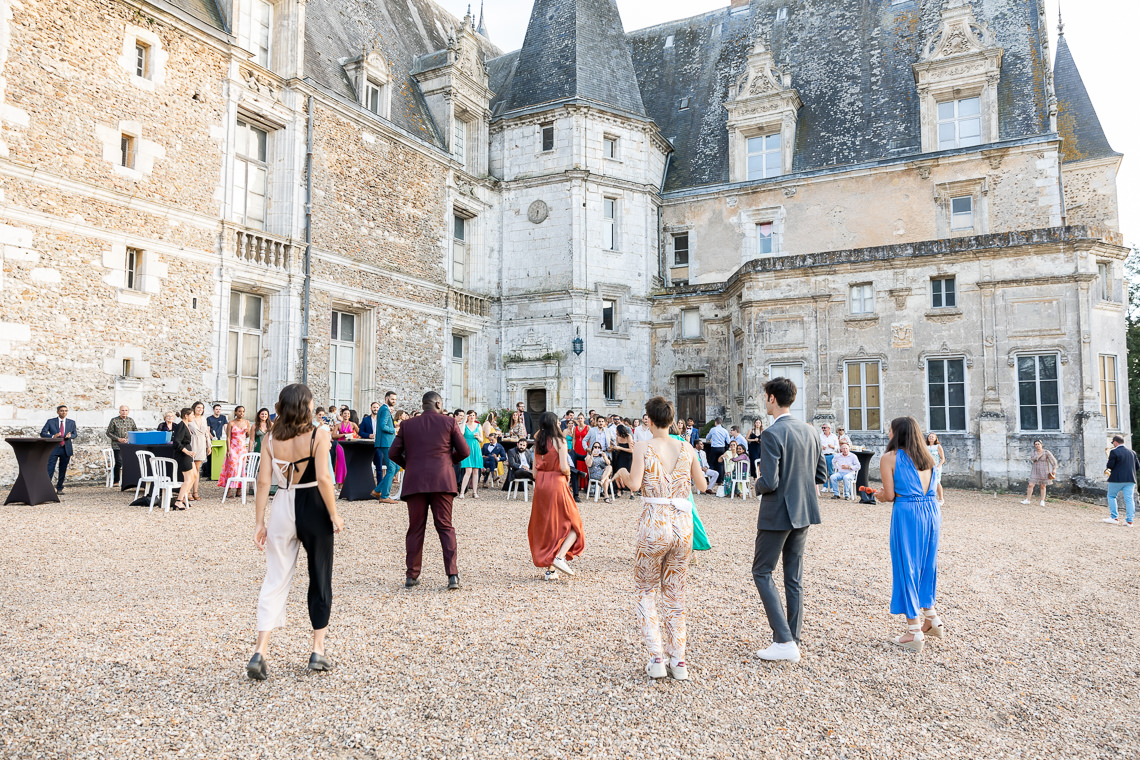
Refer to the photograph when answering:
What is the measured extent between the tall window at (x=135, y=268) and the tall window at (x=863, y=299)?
1563 centimetres

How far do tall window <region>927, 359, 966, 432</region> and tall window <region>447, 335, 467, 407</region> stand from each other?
1287 centimetres

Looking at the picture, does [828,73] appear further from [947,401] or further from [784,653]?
[784,653]

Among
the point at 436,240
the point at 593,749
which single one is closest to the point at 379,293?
the point at 436,240

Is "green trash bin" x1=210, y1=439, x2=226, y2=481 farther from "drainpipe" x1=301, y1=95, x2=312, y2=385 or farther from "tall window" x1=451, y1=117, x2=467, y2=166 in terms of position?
"tall window" x1=451, y1=117, x2=467, y2=166

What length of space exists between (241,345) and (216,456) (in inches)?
110

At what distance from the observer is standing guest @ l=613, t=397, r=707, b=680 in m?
4.15

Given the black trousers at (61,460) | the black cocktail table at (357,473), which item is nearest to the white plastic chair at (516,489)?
the black cocktail table at (357,473)

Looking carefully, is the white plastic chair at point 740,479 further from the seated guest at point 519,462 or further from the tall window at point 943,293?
the tall window at point 943,293

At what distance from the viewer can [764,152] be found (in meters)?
24.0

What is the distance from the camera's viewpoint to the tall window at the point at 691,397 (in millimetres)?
23484

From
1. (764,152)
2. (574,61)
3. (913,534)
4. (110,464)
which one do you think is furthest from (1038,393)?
(110,464)

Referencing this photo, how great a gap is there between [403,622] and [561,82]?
21.2m

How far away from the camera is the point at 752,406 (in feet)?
61.3

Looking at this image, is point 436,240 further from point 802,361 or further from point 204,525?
point 204,525
